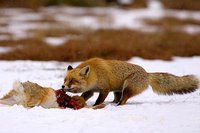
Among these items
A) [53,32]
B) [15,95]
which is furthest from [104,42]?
[15,95]

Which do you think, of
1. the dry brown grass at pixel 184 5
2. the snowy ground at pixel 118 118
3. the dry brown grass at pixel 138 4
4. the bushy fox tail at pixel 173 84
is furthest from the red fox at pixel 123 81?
the dry brown grass at pixel 138 4

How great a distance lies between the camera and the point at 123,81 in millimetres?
9383

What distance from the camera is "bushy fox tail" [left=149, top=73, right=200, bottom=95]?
30.5 ft

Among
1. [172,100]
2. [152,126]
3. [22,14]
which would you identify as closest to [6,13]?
[22,14]

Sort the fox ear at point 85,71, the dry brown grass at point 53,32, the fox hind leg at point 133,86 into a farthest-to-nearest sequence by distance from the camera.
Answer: the dry brown grass at point 53,32
the fox hind leg at point 133,86
the fox ear at point 85,71

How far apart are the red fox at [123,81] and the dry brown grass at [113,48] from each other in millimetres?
8857

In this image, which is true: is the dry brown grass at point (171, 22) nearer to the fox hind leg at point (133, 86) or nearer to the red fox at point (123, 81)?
the red fox at point (123, 81)

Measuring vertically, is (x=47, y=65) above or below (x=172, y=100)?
below

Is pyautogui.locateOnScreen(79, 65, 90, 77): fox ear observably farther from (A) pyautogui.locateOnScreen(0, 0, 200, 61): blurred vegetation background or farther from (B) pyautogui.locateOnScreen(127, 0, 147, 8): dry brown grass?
(B) pyautogui.locateOnScreen(127, 0, 147, 8): dry brown grass

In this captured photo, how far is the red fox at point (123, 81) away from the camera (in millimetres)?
9094

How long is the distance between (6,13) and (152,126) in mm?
32625

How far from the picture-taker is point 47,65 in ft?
55.2

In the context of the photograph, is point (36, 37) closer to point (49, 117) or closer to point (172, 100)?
point (172, 100)

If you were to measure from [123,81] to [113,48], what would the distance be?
10.2m
